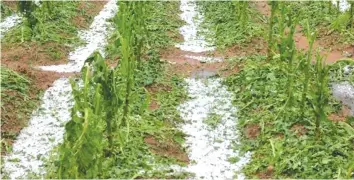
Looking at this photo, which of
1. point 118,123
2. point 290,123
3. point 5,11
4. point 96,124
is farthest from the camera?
point 5,11

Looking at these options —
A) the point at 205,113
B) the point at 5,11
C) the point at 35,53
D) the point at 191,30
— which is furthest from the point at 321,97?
the point at 5,11

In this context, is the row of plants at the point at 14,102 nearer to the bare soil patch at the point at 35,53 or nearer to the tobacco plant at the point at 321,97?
the bare soil patch at the point at 35,53

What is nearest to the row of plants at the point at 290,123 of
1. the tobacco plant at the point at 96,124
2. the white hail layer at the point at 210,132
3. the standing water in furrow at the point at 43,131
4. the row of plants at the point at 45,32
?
the white hail layer at the point at 210,132

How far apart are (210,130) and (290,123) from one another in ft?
2.81

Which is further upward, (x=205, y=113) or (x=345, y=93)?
(x=345, y=93)

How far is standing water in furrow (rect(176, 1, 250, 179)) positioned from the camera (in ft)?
17.4

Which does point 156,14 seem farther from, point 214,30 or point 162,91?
point 162,91

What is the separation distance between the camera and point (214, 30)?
953cm

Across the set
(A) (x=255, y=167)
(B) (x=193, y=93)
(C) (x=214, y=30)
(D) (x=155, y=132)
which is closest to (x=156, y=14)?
(C) (x=214, y=30)

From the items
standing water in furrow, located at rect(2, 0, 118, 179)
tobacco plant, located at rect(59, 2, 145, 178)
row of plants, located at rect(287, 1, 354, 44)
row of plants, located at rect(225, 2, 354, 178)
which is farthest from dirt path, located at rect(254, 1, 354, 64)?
standing water in furrow, located at rect(2, 0, 118, 179)

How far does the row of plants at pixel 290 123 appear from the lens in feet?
16.5

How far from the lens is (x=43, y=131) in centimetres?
591

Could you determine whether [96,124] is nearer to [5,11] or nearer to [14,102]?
[14,102]

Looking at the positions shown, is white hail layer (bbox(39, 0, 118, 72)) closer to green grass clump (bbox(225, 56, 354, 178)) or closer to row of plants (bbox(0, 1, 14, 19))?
row of plants (bbox(0, 1, 14, 19))
